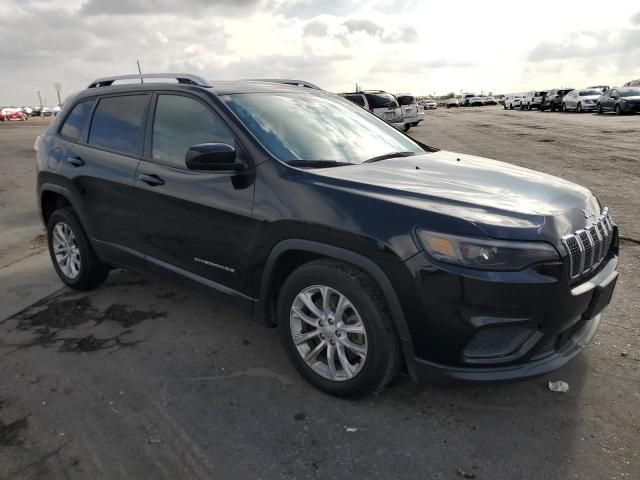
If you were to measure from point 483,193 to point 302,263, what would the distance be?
1.08 meters

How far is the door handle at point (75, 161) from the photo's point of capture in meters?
4.47

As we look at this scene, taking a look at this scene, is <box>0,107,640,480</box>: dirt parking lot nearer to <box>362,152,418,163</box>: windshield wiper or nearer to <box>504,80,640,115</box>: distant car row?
<box>362,152,418,163</box>: windshield wiper

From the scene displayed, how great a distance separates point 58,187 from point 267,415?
3043mm

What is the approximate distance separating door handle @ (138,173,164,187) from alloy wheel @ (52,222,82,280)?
1318 millimetres

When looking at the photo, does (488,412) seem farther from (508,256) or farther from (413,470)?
(508,256)

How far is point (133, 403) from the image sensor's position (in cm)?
309

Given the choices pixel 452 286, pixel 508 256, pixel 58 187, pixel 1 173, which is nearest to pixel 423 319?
pixel 452 286

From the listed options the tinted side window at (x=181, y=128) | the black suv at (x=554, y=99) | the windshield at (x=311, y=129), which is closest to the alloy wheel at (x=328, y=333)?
the windshield at (x=311, y=129)

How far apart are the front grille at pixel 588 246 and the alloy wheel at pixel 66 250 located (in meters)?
3.95

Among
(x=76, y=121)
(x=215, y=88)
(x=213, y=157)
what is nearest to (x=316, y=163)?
(x=213, y=157)

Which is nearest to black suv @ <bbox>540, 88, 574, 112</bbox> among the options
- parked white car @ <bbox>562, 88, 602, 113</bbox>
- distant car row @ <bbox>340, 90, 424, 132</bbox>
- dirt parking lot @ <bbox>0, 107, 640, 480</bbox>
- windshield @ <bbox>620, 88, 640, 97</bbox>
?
parked white car @ <bbox>562, 88, 602, 113</bbox>

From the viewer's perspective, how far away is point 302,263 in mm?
3133

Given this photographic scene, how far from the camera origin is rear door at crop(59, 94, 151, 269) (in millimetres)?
4031

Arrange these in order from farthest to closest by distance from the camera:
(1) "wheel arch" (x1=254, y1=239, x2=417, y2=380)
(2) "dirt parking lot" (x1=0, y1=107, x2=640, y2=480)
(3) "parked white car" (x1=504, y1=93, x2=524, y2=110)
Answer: (3) "parked white car" (x1=504, y1=93, x2=524, y2=110)
(1) "wheel arch" (x1=254, y1=239, x2=417, y2=380)
(2) "dirt parking lot" (x1=0, y1=107, x2=640, y2=480)
